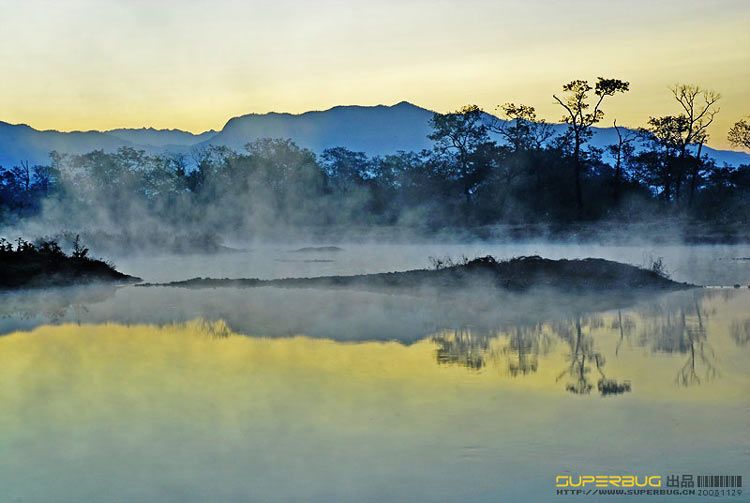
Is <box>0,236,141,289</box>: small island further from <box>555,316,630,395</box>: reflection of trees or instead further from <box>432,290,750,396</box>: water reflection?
<box>555,316,630,395</box>: reflection of trees

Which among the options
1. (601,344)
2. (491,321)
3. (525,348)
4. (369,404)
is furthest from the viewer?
(491,321)

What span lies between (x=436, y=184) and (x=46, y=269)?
1779 inches

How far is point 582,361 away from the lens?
42.9 feet

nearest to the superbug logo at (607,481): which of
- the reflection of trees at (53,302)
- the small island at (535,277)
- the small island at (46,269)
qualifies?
the reflection of trees at (53,302)

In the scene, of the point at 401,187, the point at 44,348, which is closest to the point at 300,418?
the point at 44,348

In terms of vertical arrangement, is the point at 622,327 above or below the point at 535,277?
below

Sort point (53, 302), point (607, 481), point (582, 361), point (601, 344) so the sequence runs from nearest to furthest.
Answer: point (607, 481), point (582, 361), point (601, 344), point (53, 302)

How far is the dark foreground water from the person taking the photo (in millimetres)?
7562

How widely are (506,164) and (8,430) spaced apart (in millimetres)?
59910

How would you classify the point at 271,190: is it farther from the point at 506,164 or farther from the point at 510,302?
the point at 510,302

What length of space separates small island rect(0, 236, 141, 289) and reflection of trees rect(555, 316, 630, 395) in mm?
18399

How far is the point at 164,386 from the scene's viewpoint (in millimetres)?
11703

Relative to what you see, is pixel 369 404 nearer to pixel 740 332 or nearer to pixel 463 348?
pixel 463 348

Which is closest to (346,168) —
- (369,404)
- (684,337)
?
(684,337)
